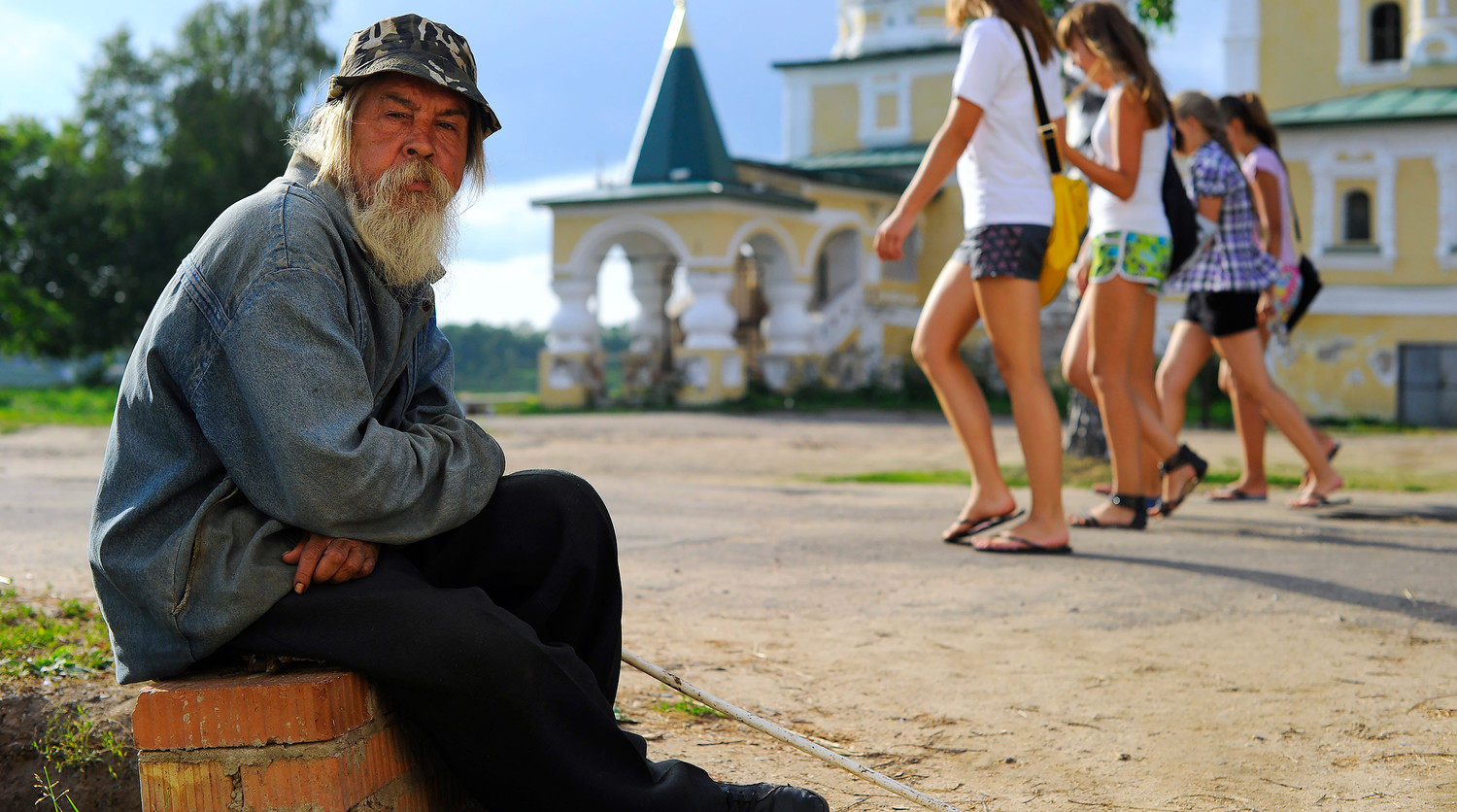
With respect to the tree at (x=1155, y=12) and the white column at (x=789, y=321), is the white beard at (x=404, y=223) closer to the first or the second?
the tree at (x=1155, y=12)

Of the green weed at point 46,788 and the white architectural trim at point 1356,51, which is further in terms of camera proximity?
the white architectural trim at point 1356,51

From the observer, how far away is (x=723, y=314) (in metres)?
23.1

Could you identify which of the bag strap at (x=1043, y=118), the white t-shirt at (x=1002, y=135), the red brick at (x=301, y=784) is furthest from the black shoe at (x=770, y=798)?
the bag strap at (x=1043, y=118)

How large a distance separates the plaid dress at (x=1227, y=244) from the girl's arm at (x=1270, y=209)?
391 millimetres

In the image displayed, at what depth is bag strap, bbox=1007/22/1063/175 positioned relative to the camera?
203 inches

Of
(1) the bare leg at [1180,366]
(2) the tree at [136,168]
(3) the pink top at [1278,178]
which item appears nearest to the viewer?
(1) the bare leg at [1180,366]

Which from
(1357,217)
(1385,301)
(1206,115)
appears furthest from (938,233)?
(1206,115)

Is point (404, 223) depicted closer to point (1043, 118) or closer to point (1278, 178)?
point (1043, 118)

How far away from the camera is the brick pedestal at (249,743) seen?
1.93 meters

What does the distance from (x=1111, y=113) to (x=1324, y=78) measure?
21.1m

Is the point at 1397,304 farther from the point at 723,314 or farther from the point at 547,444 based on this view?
the point at 547,444

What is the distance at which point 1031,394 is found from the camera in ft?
16.6

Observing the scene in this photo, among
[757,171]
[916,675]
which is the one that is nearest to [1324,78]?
[757,171]

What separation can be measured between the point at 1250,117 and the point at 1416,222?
1712 centimetres
